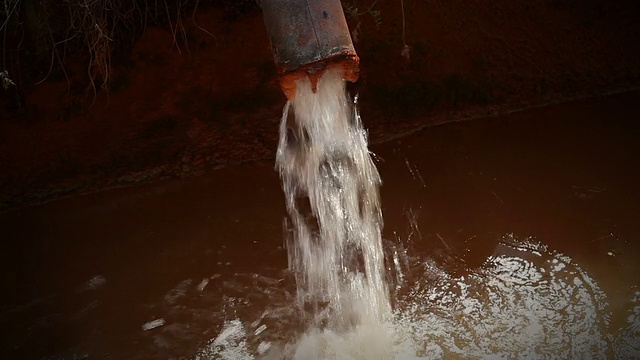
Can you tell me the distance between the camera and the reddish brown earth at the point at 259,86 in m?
3.89

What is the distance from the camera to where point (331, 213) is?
3.47 meters

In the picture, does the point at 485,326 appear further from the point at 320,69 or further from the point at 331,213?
the point at 320,69

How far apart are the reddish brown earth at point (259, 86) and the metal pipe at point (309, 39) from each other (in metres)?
1.50

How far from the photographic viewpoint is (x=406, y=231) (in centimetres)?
328

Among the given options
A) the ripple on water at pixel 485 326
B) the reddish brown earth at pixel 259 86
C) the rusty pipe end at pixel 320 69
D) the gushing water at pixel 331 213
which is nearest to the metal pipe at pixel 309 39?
the rusty pipe end at pixel 320 69

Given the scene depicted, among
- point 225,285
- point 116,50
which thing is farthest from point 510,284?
point 116,50

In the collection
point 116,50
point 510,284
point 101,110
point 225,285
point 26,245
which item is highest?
point 116,50

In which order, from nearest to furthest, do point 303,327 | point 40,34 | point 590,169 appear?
point 303,327, point 590,169, point 40,34

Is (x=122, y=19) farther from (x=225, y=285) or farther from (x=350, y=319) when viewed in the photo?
(x=350, y=319)

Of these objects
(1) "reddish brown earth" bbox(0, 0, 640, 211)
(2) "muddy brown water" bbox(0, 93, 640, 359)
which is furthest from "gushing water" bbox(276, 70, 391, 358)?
(1) "reddish brown earth" bbox(0, 0, 640, 211)

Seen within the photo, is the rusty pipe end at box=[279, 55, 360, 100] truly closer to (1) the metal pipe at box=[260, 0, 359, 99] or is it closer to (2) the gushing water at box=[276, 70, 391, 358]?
(1) the metal pipe at box=[260, 0, 359, 99]

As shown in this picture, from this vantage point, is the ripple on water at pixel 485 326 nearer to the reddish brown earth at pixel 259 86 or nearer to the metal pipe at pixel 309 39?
the metal pipe at pixel 309 39

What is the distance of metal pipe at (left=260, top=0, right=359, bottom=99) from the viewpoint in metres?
2.30

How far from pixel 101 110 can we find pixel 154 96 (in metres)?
0.34
